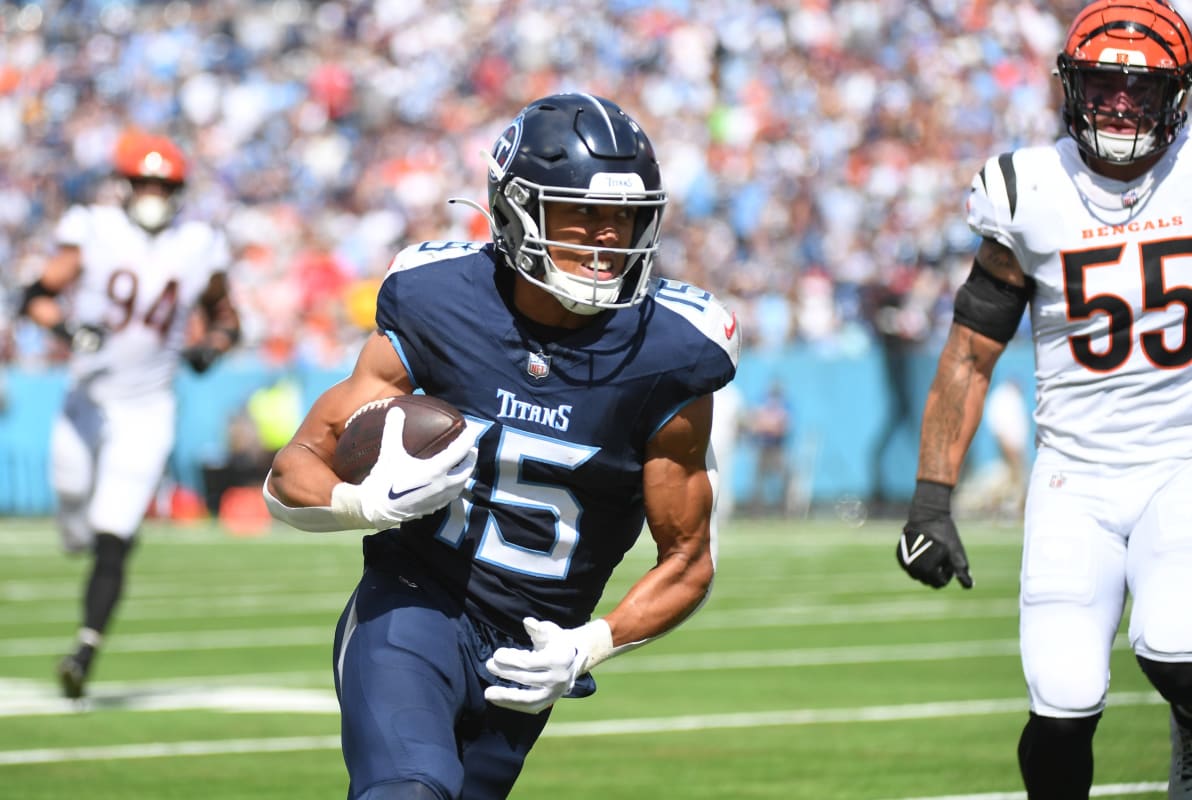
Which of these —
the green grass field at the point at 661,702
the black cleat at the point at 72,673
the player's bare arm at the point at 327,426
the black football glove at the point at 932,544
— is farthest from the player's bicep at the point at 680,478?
the black cleat at the point at 72,673

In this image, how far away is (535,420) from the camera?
150 inches

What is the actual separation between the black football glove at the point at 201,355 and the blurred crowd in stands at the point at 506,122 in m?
7.68

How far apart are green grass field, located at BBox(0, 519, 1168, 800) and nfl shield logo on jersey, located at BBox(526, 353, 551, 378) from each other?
2414 millimetres

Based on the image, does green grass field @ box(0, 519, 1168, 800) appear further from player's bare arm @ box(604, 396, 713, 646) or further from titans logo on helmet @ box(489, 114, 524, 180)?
titans logo on helmet @ box(489, 114, 524, 180)

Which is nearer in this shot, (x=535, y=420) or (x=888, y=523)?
(x=535, y=420)

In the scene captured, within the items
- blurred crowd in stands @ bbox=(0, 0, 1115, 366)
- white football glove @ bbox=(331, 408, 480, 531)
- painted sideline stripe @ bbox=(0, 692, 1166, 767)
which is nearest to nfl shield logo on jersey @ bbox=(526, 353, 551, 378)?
white football glove @ bbox=(331, 408, 480, 531)

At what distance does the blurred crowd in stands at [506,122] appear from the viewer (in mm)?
18625

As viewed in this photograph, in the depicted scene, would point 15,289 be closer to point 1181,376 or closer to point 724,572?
point 724,572

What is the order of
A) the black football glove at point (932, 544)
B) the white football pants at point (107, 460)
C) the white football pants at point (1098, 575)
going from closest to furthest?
the white football pants at point (1098, 575), the black football glove at point (932, 544), the white football pants at point (107, 460)

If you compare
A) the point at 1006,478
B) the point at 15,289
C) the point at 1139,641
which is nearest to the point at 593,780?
the point at 1139,641

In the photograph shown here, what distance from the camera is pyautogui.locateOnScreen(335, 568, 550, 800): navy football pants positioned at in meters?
3.50

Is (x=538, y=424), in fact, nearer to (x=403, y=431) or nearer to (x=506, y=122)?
(x=403, y=431)

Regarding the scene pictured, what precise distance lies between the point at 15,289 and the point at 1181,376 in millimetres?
18550

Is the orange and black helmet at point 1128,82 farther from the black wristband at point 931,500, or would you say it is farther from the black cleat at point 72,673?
the black cleat at point 72,673
